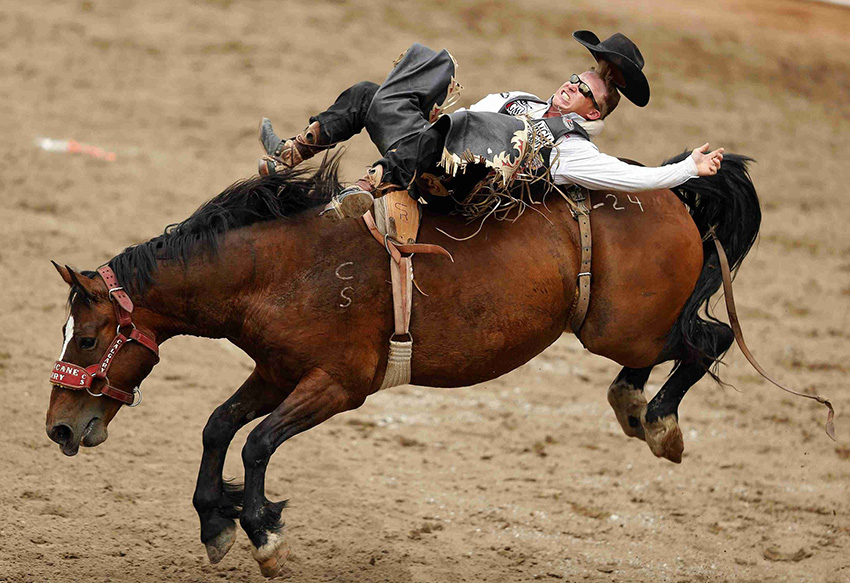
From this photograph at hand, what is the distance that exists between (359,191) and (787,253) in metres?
6.99

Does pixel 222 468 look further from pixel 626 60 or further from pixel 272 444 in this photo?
pixel 626 60

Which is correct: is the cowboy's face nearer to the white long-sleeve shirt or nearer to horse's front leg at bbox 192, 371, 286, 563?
the white long-sleeve shirt

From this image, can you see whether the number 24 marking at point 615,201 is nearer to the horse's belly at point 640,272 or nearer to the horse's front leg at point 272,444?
the horse's belly at point 640,272

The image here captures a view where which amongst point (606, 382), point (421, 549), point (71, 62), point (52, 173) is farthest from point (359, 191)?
point (71, 62)

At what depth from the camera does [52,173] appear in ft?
30.5

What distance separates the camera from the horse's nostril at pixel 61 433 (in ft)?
13.4

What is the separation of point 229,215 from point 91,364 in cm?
80

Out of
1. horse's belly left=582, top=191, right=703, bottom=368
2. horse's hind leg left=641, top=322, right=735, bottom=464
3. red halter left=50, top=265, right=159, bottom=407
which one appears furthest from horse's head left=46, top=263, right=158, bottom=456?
horse's hind leg left=641, top=322, right=735, bottom=464

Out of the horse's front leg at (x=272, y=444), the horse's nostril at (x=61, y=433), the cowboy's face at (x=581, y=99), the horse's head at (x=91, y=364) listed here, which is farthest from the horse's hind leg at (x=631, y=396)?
the horse's nostril at (x=61, y=433)

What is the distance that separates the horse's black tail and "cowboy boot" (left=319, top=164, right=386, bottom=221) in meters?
1.56

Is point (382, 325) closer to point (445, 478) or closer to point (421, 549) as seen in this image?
point (421, 549)

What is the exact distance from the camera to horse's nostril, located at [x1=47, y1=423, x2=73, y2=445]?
410 centimetres

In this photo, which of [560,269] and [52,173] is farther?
[52,173]

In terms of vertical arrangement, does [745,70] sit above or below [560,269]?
below
